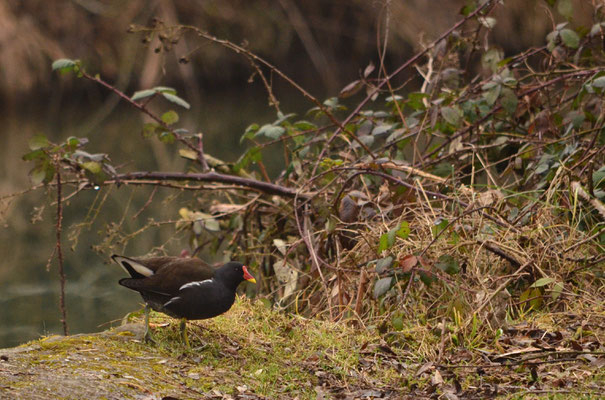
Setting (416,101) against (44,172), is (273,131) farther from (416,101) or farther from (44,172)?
(44,172)

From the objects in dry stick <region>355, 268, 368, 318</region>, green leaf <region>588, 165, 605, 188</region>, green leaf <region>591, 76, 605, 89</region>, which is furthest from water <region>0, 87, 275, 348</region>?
green leaf <region>591, 76, 605, 89</region>

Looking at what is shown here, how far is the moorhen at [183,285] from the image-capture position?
279cm

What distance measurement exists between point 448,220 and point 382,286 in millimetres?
391

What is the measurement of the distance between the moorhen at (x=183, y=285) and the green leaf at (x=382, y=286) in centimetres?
62

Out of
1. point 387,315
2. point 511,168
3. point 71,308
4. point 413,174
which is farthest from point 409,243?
point 71,308

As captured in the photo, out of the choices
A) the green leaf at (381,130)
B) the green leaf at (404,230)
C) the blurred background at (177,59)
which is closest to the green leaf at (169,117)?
the green leaf at (381,130)

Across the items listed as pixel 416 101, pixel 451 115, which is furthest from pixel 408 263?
pixel 416 101

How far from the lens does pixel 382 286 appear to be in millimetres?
3320

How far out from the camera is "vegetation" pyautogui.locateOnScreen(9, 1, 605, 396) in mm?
3035

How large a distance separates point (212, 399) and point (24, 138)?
881cm

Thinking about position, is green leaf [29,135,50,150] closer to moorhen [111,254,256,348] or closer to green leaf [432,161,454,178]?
moorhen [111,254,256,348]

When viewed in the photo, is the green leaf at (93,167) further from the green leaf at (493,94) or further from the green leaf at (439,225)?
the green leaf at (493,94)

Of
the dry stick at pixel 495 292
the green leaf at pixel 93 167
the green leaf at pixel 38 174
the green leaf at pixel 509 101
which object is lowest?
the dry stick at pixel 495 292

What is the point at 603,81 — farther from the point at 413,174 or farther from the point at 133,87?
the point at 133,87
